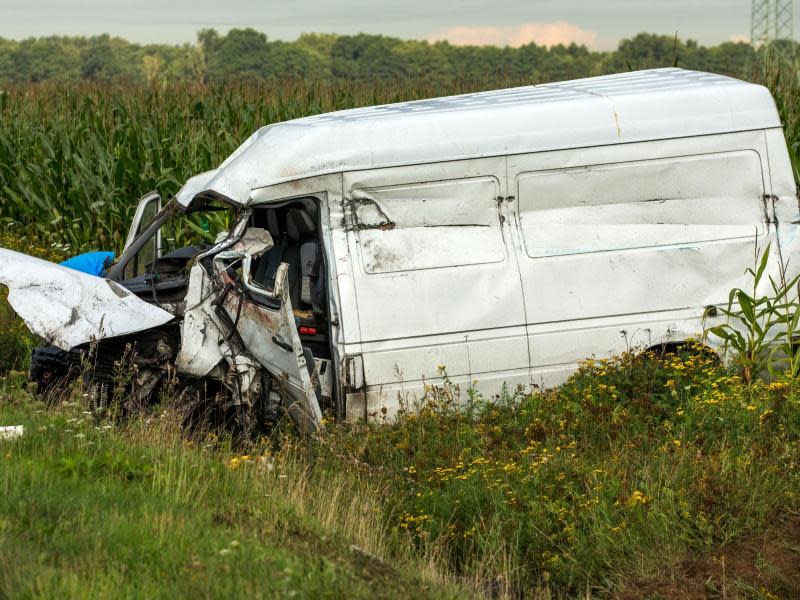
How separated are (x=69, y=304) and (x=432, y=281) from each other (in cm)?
265

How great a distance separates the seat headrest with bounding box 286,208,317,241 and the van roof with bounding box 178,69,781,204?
0.38 meters

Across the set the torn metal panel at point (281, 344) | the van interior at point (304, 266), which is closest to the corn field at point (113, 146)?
the van interior at point (304, 266)

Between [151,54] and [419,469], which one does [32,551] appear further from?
[151,54]

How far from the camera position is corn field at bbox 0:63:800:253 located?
45.6 feet

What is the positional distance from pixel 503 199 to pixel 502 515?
273cm

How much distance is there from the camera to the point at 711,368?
27.3 ft

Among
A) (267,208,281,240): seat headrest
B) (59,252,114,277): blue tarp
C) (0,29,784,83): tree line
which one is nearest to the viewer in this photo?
(267,208,281,240): seat headrest

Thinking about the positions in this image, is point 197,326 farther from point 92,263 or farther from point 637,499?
point 637,499

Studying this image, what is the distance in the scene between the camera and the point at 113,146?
15.2 m

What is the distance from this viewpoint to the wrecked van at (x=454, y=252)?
26.1 ft

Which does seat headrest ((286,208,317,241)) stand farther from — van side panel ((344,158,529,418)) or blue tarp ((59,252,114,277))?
blue tarp ((59,252,114,277))

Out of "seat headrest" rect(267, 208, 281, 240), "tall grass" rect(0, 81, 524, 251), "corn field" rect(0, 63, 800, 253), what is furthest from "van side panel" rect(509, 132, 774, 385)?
"tall grass" rect(0, 81, 524, 251)

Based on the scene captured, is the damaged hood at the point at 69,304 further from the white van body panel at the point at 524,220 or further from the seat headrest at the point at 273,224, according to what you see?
the seat headrest at the point at 273,224

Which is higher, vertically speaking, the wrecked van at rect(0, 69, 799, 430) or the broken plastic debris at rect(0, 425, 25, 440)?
the wrecked van at rect(0, 69, 799, 430)
